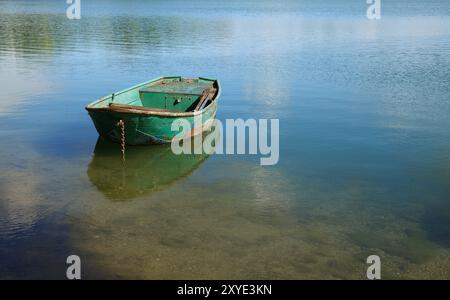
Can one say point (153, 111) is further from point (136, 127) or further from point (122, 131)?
point (122, 131)

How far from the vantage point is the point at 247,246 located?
11016mm

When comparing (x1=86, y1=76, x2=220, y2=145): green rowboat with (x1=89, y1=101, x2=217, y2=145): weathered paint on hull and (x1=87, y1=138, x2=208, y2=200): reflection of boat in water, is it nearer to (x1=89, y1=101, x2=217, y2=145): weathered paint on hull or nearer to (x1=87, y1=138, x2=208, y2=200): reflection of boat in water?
(x1=89, y1=101, x2=217, y2=145): weathered paint on hull

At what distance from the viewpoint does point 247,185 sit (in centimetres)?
1474

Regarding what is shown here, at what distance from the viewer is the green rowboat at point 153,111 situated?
54.0ft

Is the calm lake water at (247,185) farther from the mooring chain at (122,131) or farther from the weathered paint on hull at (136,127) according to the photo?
the mooring chain at (122,131)

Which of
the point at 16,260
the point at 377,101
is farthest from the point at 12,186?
the point at 377,101

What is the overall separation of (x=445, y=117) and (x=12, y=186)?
725 inches

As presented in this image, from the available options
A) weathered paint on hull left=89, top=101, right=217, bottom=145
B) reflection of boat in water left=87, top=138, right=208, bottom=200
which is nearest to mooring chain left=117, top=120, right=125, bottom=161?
weathered paint on hull left=89, top=101, right=217, bottom=145

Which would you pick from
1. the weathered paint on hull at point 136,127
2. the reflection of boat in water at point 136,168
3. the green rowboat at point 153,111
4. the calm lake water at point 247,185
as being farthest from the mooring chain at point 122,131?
the calm lake water at point 247,185

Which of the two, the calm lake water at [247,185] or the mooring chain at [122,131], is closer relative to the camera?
the calm lake water at [247,185]

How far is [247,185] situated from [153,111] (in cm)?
439

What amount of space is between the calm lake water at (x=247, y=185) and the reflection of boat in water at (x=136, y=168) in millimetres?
64

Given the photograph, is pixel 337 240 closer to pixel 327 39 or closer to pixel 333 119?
pixel 333 119

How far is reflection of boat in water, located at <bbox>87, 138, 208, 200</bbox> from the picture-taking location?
14602mm
